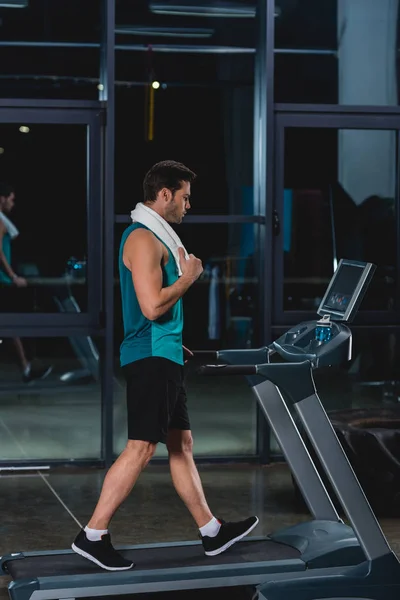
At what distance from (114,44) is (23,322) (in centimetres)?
179

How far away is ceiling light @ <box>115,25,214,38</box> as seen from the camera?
711 cm

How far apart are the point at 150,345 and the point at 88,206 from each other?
266 cm

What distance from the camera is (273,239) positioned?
7227mm

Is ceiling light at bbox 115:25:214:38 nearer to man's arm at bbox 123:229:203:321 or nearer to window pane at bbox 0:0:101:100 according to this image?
window pane at bbox 0:0:101:100

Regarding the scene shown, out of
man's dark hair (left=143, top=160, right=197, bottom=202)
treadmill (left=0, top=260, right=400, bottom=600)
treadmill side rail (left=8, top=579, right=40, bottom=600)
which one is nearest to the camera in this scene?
treadmill side rail (left=8, top=579, right=40, bottom=600)

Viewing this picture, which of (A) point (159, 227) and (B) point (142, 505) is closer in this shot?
(A) point (159, 227)

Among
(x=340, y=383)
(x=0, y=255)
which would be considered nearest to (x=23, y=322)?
(x=0, y=255)

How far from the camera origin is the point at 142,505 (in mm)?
6160

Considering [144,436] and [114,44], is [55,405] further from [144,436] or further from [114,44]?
[144,436]

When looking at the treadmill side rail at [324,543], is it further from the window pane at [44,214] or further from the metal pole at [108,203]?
the window pane at [44,214]

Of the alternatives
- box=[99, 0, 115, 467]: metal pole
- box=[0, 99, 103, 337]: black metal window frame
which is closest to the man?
box=[99, 0, 115, 467]: metal pole

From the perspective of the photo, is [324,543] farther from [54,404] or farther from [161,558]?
[54,404]

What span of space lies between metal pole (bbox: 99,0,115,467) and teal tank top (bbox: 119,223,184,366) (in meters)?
2.34

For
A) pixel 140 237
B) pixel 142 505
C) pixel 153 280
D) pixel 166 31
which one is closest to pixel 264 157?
pixel 166 31
